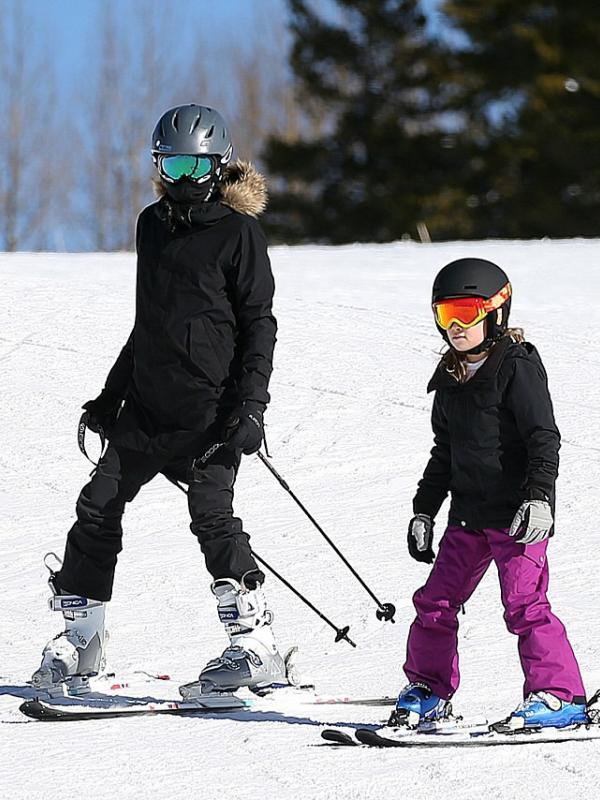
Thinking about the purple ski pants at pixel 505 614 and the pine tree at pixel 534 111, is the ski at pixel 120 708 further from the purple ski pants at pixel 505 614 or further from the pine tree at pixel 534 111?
the pine tree at pixel 534 111

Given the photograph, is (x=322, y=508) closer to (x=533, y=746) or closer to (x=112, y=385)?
(x=112, y=385)

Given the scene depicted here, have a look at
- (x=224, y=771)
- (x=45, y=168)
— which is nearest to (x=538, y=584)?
(x=224, y=771)

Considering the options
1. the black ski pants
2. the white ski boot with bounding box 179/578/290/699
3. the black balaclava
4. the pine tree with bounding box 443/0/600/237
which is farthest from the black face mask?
the pine tree with bounding box 443/0/600/237

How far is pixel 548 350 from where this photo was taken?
8922mm

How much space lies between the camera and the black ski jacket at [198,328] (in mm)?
4215

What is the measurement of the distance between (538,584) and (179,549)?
2870 millimetres

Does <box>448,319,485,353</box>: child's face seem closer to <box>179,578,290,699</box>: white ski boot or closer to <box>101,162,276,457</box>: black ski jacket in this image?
<box>101,162,276,457</box>: black ski jacket

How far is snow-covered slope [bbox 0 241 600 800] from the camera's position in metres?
3.47

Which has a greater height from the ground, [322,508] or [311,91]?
[311,91]

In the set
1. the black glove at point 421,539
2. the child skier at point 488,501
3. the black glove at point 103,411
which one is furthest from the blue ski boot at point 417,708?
the black glove at point 103,411

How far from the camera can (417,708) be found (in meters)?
3.78

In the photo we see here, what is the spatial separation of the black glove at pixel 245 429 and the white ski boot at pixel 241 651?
436 mm

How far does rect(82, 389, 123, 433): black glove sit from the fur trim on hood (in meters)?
0.70

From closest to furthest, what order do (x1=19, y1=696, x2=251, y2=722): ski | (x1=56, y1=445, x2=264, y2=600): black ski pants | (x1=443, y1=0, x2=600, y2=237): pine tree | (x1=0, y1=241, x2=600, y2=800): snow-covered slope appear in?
(x1=0, y1=241, x2=600, y2=800): snow-covered slope < (x1=19, y1=696, x2=251, y2=722): ski < (x1=56, y1=445, x2=264, y2=600): black ski pants < (x1=443, y1=0, x2=600, y2=237): pine tree
